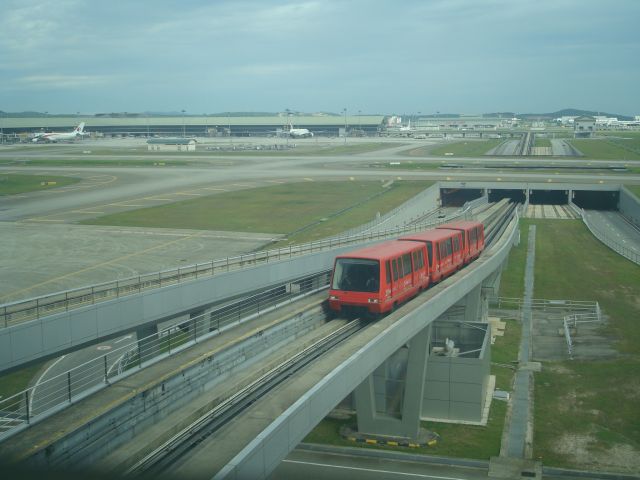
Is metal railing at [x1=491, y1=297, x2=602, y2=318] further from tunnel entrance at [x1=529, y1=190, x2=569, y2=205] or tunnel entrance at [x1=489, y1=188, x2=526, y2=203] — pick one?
tunnel entrance at [x1=529, y1=190, x2=569, y2=205]

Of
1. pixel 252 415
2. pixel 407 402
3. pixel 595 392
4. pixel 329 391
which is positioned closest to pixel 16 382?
pixel 407 402

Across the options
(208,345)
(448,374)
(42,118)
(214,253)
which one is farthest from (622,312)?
(42,118)

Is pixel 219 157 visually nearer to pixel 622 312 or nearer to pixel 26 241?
pixel 26 241

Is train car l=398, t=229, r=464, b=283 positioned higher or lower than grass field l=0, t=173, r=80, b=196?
higher

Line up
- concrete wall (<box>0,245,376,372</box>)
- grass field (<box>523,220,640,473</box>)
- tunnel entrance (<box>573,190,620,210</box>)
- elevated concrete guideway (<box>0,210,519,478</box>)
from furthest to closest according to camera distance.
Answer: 1. tunnel entrance (<box>573,190,620,210</box>)
2. grass field (<box>523,220,640,473</box>)
3. concrete wall (<box>0,245,376,372</box>)
4. elevated concrete guideway (<box>0,210,519,478</box>)

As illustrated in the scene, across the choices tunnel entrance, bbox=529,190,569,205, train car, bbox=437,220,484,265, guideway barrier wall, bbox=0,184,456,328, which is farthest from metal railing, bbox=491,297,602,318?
tunnel entrance, bbox=529,190,569,205

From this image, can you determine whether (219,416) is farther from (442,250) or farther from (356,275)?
(442,250)
